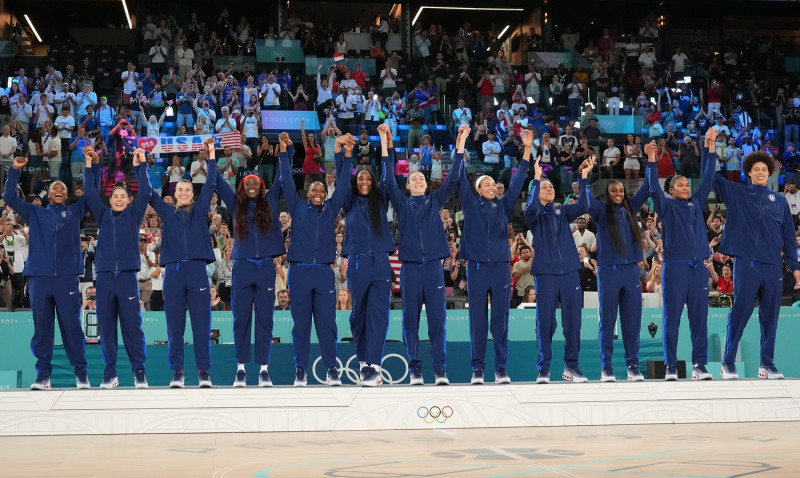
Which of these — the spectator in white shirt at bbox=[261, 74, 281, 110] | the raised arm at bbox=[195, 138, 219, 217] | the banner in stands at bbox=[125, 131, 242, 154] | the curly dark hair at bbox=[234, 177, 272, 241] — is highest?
the spectator in white shirt at bbox=[261, 74, 281, 110]

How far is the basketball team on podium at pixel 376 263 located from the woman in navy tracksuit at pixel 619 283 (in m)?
0.01

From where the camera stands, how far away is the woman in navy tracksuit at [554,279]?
29.1 ft

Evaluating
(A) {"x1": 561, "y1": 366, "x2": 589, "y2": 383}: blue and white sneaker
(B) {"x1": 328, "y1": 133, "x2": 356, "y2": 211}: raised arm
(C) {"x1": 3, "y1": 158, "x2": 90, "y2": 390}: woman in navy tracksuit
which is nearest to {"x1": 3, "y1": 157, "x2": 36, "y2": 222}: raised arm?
(C) {"x1": 3, "y1": 158, "x2": 90, "y2": 390}: woman in navy tracksuit

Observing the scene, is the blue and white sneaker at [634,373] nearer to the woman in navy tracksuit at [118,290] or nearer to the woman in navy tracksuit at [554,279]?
the woman in navy tracksuit at [554,279]

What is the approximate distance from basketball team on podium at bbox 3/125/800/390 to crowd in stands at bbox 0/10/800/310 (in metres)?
3.77

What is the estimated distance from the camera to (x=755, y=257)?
8922 mm

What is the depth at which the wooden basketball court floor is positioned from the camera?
5445 millimetres

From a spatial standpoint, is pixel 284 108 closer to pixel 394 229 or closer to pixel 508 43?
pixel 394 229

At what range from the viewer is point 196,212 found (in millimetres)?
8688

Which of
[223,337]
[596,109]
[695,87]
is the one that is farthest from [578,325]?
[695,87]

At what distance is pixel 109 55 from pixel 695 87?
13438mm

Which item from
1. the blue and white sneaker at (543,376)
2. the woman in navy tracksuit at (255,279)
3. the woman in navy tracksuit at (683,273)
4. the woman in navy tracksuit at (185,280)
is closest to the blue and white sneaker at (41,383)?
the woman in navy tracksuit at (185,280)

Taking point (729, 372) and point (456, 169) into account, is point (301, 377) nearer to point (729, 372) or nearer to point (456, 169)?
point (456, 169)

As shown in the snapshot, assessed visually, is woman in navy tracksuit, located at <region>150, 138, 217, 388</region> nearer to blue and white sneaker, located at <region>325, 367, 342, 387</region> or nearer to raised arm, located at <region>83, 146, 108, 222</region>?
raised arm, located at <region>83, 146, 108, 222</region>
